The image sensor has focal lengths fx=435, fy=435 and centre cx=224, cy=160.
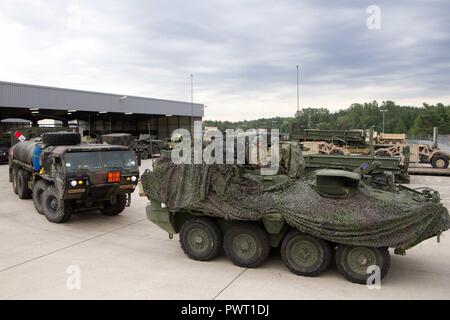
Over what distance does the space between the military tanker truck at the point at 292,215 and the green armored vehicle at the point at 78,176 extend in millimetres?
2624

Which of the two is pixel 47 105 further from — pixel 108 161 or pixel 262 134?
pixel 262 134

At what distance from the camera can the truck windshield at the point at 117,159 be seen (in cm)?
1041

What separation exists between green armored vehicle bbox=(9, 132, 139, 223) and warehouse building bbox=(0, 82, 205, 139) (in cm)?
428

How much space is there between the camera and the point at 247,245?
708 cm

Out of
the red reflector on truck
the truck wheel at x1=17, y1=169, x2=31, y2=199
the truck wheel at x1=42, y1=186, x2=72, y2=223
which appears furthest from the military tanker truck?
the truck wheel at x1=17, y1=169, x2=31, y2=199

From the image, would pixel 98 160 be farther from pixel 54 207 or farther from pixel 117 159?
pixel 54 207

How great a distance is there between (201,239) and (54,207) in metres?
5.04

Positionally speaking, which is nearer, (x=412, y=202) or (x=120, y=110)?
(x=412, y=202)

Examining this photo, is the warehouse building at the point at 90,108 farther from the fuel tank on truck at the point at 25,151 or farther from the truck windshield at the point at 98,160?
the fuel tank on truck at the point at 25,151

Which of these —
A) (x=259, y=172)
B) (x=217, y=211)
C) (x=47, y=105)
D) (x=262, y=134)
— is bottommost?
(x=217, y=211)

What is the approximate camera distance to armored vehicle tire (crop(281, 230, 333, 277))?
6.54 meters

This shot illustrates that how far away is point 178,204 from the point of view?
7.36 meters
